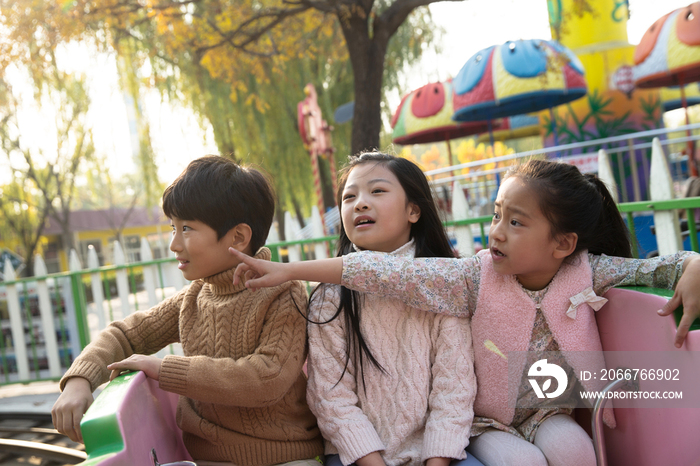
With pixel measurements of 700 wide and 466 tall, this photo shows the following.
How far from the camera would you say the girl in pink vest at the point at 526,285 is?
1.35 meters

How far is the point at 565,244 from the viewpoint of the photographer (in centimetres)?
139

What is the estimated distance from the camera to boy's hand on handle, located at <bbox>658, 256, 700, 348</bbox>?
1.06 m

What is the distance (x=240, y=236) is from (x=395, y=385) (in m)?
0.57

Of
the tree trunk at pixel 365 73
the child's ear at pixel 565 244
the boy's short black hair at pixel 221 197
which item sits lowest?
the child's ear at pixel 565 244

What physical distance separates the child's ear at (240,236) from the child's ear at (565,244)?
31.9 inches

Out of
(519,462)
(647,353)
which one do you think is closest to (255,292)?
(519,462)

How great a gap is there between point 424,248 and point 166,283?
3429 millimetres

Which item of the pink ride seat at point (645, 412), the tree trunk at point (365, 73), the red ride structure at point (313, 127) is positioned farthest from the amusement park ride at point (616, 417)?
the red ride structure at point (313, 127)

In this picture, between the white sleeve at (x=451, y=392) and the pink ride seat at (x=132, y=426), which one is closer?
the pink ride seat at (x=132, y=426)

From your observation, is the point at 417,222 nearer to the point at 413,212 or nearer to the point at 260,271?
the point at 413,212

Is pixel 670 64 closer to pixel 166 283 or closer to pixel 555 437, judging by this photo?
pixel 166 283

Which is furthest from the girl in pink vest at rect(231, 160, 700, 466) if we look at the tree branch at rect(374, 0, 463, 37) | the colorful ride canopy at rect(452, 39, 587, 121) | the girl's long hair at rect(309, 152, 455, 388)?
the colorful ride canopy at rect(452, 39, 587, 121)

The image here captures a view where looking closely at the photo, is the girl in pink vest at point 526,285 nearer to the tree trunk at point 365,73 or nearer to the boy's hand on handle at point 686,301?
the boy's hand on handle at point 686,301

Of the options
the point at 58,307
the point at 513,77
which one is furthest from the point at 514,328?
the point at 513,77
